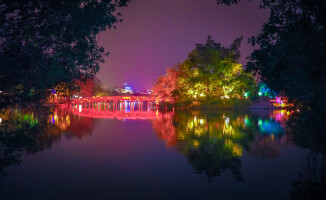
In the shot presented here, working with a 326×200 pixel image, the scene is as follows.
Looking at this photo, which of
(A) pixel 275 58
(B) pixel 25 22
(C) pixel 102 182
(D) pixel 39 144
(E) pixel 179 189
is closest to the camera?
(A) pixel 275 58

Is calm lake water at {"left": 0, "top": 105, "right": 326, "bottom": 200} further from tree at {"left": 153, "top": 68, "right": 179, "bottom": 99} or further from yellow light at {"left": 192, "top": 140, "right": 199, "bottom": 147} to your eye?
tree at {"left": 153, "top": 68, "right": 179, "bottom": 99}

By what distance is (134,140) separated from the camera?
13.7 meters

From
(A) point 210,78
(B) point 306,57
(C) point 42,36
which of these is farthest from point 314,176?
(A) point 210,78

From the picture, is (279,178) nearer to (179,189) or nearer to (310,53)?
(179,189)

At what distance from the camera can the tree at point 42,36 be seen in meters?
5.62

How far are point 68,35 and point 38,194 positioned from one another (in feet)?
13.4

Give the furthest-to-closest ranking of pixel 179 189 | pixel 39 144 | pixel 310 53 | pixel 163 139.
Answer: pixel 163 139 → pixel 39 144 → pixel 179 189 → pixel 310 53

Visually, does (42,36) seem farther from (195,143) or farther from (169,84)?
(169,84)

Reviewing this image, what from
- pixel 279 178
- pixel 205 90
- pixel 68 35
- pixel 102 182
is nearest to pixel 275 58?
pixel 279 178

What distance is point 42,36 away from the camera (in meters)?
6.03

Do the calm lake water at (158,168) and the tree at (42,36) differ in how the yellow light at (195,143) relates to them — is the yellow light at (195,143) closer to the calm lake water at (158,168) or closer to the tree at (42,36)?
the calm lake water at (158,168)

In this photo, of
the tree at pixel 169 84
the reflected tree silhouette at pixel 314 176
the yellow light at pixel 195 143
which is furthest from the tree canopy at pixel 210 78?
the reflected tree silhouette at pixel 314 176

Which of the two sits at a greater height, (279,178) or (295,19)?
(295,19)

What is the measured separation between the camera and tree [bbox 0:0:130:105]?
18.5ft
